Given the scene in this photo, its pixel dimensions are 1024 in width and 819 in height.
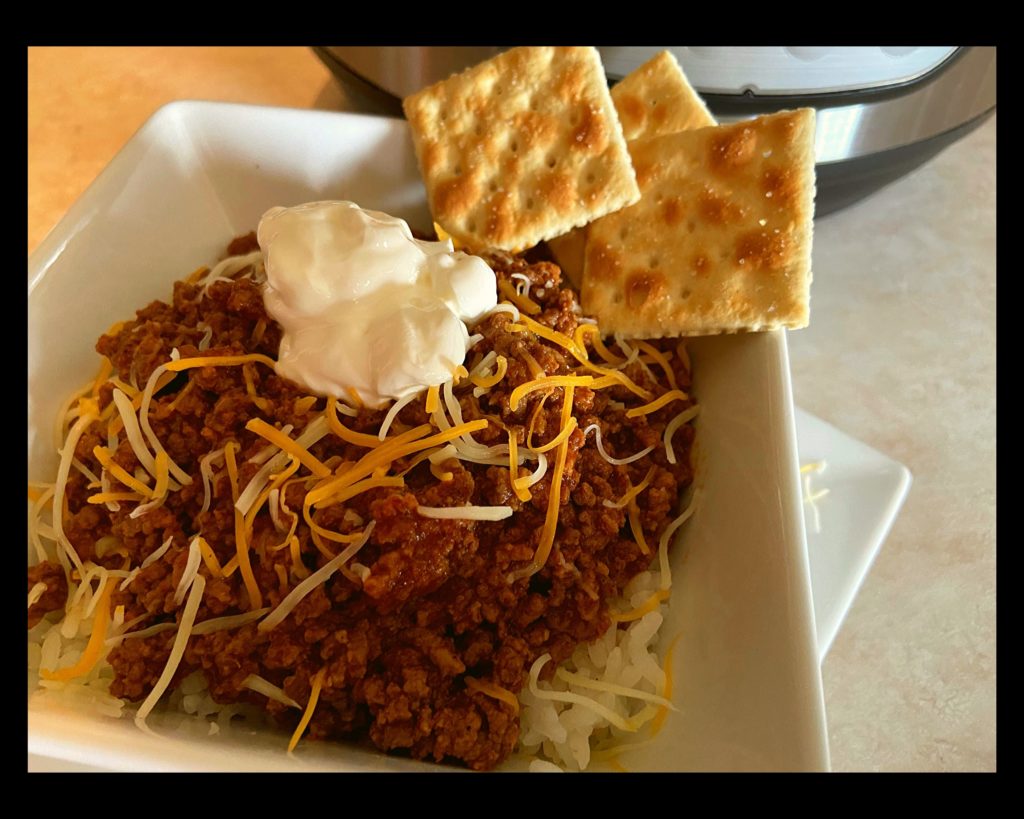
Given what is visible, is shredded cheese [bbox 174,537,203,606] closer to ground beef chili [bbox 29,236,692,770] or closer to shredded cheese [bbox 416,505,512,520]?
ground beef chili [bbox 29,236,692,770]

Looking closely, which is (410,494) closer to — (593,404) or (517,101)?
(593,404)

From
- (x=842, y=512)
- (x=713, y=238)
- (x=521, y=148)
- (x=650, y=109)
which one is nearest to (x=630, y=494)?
(x=713, y=238)

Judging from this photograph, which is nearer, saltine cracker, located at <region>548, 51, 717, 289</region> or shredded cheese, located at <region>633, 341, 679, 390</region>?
shredded cheese, located at <region>633, 341, 679, 390</region>

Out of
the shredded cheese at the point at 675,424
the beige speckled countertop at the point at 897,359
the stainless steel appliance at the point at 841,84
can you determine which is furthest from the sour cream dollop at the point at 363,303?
the beige speckled countertop at the point at 897,359

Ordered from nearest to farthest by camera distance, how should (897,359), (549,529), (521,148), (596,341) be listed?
(549,529) → (596,341) → (521,148) → (897,359)

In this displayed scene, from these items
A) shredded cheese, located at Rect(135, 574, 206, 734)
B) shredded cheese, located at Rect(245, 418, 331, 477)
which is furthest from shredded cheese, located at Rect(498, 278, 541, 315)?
shredded cheese, located at Rect(135, 574, 206, 734)

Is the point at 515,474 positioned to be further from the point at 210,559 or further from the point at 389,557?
the point at 210,559

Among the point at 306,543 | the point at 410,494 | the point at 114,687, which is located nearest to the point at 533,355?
the point at 410,494

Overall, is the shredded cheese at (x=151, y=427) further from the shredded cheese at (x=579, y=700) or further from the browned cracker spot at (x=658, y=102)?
the browned cracker spot at (x=658, y=102)
